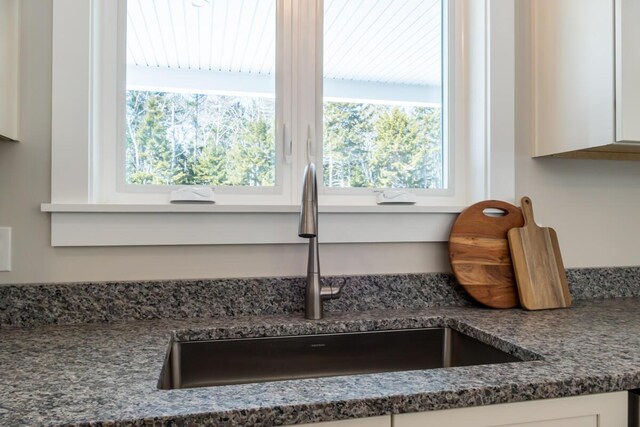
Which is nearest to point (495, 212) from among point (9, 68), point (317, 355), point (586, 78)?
point (586, 78)

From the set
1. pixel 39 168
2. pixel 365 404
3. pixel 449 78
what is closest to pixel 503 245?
pixel 449 78

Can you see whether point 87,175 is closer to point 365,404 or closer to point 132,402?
point 132,402

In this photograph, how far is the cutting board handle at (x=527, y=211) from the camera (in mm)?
1328

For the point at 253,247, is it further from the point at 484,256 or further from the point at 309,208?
the point at 484,256

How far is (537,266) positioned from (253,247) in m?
0.83

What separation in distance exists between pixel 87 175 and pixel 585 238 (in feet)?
5.06

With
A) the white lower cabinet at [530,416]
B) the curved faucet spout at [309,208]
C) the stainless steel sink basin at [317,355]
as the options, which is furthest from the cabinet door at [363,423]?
the curved faucet spout at [309,208]

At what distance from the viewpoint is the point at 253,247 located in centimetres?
124

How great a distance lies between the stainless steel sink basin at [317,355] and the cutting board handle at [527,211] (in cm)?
43

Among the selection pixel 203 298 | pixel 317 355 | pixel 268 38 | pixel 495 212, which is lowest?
pixel 317 355

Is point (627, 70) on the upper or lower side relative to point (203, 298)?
upper

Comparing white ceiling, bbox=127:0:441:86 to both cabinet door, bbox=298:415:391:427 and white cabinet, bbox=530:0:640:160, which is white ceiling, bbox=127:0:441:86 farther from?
cabinet door, bbox=298:415:391:427

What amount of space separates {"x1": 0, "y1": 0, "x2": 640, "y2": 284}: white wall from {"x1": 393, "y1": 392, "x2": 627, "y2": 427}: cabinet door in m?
0.64

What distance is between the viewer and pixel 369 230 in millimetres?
1301
